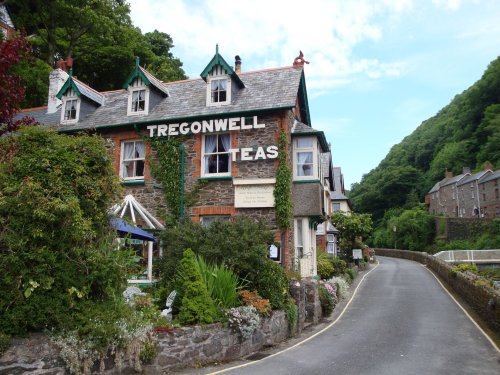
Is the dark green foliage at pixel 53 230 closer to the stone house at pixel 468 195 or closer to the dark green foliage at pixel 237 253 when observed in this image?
the dark green foliage at pixel 237 253

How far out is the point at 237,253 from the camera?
11.3 meters

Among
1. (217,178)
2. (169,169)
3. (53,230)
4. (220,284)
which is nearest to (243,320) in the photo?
(220,284)

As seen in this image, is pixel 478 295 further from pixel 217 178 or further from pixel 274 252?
pixel 217 178

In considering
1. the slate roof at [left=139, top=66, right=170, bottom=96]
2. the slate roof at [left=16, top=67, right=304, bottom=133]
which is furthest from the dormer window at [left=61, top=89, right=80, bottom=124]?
the slate roof at [left=139, top=66, right=170, bottom=96]

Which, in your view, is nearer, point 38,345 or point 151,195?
point 38,345

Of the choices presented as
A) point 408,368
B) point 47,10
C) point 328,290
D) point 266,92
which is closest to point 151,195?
point 266,92

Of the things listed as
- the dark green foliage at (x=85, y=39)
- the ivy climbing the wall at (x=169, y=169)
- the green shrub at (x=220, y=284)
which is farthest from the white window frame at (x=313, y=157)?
the dark green foliage at (x=85, y=39)

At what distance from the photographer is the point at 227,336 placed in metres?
9.64

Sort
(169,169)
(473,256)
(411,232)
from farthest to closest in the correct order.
A: (411,232) → (473,256) → (169,169)

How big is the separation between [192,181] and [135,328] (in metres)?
11.1

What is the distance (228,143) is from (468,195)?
67861mm

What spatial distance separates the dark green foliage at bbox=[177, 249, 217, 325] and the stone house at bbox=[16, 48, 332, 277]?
21.8ft

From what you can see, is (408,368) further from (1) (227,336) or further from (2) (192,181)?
(2) (192,181)

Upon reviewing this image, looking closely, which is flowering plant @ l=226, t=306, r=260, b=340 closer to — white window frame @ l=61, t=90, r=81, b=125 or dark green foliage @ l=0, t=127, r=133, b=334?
dark green foliage @ l=0, t=127, r=133, b=334
